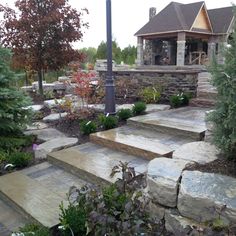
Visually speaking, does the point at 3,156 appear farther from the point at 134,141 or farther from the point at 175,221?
the point at 175,221

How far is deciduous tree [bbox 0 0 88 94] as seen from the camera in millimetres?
8078

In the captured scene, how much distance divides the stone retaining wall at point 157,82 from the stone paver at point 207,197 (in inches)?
181

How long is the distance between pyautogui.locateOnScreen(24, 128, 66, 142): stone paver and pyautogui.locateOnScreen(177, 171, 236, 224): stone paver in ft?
10.2

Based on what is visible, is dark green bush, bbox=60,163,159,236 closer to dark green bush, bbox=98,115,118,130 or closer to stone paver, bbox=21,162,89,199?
stone paver, bbox=21,162,89,199

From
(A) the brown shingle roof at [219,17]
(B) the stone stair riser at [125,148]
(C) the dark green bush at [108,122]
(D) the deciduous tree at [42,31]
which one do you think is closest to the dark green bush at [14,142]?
(B) the stone stair riser at [125,148]

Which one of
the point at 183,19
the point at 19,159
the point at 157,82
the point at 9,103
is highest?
the point at 183,19

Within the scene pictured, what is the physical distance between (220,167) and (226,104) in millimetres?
605

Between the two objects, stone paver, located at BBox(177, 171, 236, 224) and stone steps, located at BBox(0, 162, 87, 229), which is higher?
stone paver, located at BBox(177, 171, 236, 224)

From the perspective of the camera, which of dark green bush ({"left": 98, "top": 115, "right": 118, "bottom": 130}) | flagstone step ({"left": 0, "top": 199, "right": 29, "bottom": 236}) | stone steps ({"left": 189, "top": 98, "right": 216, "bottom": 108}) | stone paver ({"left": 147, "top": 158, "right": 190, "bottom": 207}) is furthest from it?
stone steps ({"left": 189, "top": 98, "right": 216, "bottom": 108})

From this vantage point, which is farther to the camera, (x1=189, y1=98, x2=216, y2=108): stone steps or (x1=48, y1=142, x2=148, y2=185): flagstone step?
(x1=189, y1=98, x2=216, y2=108): stone steps

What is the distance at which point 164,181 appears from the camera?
2438mm

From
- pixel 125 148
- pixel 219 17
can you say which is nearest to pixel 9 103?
pixel 125 148

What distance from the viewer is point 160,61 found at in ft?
74.4

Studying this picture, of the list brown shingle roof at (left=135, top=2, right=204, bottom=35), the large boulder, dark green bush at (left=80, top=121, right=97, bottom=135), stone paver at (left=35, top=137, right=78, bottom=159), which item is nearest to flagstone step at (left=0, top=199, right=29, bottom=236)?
stone paver at (left=35, top=137, right=78, bottom=159)
